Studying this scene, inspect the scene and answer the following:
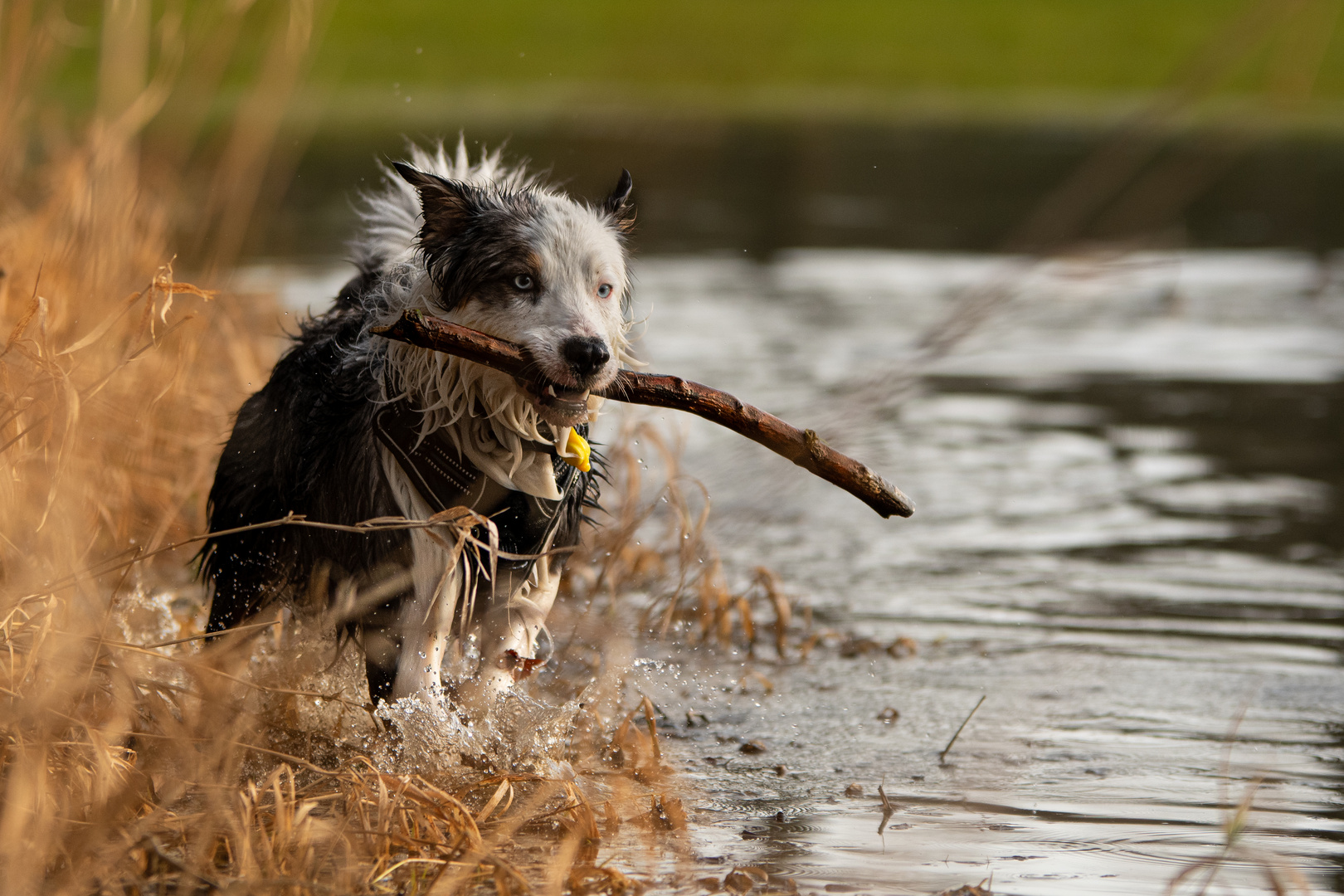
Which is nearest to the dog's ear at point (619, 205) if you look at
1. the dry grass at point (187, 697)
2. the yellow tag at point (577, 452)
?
the yellow tag at point (577, 452)

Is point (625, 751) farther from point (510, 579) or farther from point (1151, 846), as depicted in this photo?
point (1151, 846)

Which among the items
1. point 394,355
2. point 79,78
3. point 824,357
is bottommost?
point 394,355

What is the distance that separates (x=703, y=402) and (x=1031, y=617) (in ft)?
7.84

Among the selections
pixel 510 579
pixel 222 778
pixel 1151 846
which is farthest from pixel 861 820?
pixel 222 778

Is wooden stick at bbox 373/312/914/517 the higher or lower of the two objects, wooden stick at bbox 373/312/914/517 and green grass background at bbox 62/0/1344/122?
the lower

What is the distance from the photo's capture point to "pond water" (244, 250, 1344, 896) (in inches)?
125

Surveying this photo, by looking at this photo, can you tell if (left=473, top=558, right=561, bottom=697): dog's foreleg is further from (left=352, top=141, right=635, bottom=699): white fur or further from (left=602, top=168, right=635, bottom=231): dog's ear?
(left=602, top=168, right=635, bottom=231): dog's ear

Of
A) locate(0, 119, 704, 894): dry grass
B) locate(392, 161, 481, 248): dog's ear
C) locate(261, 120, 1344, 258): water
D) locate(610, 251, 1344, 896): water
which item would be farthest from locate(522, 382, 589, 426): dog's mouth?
locate(261, 120, 1344, 258): water

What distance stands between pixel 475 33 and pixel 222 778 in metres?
1.51

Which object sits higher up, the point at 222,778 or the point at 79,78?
the point at 79,78

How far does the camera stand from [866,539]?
6293 millimetres

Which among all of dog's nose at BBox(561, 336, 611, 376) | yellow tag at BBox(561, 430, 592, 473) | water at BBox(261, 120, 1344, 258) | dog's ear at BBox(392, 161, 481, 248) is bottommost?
yellow tag at BBox(561, 430, 592, 473)

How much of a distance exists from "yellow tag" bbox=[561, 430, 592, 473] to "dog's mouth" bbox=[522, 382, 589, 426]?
24 centimetres

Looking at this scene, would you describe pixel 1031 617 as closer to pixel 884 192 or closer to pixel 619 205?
pixel 619 205
